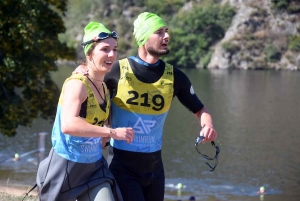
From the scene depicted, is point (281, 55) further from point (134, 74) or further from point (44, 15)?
point (134, 74)

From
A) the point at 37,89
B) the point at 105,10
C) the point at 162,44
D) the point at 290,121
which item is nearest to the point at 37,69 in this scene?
the point at 37,89

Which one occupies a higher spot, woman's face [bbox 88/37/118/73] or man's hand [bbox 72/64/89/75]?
woman's face [bbox 88/37/118/73]

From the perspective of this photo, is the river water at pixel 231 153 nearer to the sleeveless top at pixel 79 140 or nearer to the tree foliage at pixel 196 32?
the sleeveless top at pixel 79 140

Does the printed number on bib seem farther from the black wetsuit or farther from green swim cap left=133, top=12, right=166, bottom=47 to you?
green swim cap left=133, top=12, right=166, bottom=47

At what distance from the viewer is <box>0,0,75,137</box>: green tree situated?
50.8 ft

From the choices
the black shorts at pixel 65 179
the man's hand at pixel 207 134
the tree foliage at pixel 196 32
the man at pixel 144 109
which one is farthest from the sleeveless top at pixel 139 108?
the tree foliage at pixel 196 32

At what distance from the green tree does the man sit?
1151 centimetres

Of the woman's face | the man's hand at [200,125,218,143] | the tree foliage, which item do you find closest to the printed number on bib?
the man's hand at [200,125,218,143]

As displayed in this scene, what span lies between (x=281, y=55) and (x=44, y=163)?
77.0 m

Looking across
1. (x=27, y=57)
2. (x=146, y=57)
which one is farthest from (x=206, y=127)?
(x=27, y=57)

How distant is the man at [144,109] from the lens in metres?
4.21

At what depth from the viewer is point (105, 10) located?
96875mm

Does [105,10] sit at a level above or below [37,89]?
above

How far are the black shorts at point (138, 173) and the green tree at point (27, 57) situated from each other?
38.4ft
